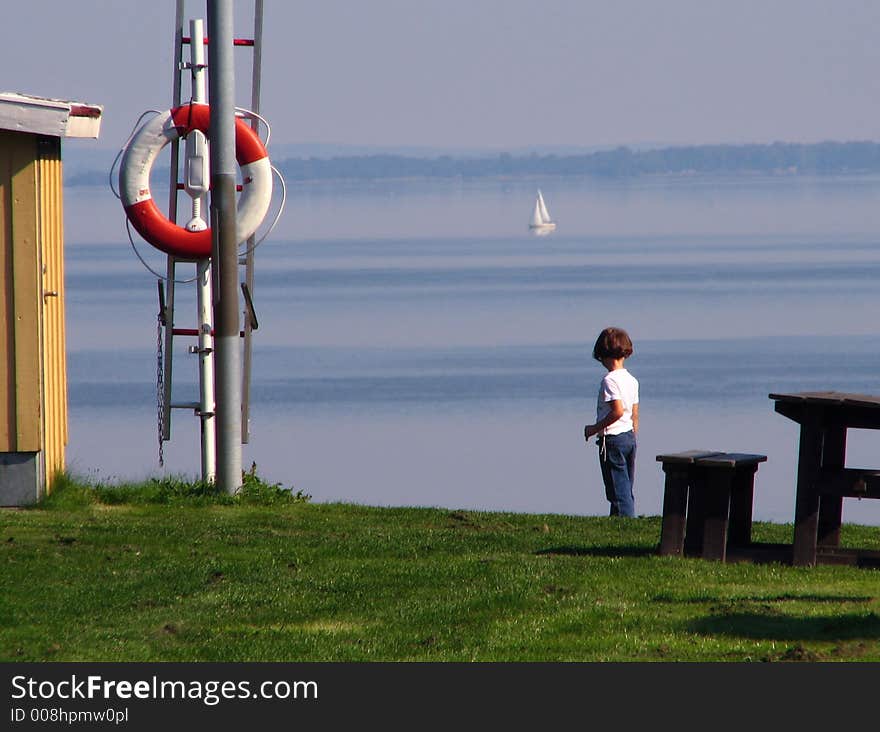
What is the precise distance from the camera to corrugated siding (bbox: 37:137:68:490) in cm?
1012

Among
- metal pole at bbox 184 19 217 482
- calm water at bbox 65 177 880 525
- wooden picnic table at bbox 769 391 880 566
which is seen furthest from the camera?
calm water at bbox 65 177 880 525

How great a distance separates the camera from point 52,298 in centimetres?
1021

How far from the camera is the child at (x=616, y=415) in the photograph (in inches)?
406

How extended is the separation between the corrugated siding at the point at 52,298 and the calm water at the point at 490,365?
121cm

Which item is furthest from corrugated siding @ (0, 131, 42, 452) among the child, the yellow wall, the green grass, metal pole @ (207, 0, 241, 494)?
the child

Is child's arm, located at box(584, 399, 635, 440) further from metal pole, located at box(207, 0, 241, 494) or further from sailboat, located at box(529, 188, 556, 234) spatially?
sailboat, located at box(529, 188, 556, 234)

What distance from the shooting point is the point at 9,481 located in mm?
10164

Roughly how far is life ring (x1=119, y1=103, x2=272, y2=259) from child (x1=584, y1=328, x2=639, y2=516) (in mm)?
2854

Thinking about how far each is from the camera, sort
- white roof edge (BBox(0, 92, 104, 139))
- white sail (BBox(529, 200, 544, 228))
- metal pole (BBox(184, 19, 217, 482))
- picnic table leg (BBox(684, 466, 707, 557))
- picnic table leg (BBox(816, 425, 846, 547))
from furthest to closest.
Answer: white sail (BBox(529, 200, 544, 228)) → metal pole (BBox(184, 19, 217, 482)) → white roof edge (BBox(0, 92, 104, 139)) → picnic table leg (BBox(684, 466, 707, 557)) → picnic table leg (BBox(816, 425, 846, 547))

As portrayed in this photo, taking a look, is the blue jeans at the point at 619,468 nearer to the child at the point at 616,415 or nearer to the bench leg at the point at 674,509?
the child at the point at 616,415

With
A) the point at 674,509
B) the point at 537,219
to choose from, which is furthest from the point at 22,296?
the point at 537,219

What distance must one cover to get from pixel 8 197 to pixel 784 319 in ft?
107

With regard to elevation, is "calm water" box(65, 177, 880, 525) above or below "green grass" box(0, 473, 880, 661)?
below

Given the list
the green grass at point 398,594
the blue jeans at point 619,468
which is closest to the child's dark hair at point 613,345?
the blue jeans at point 619,468
